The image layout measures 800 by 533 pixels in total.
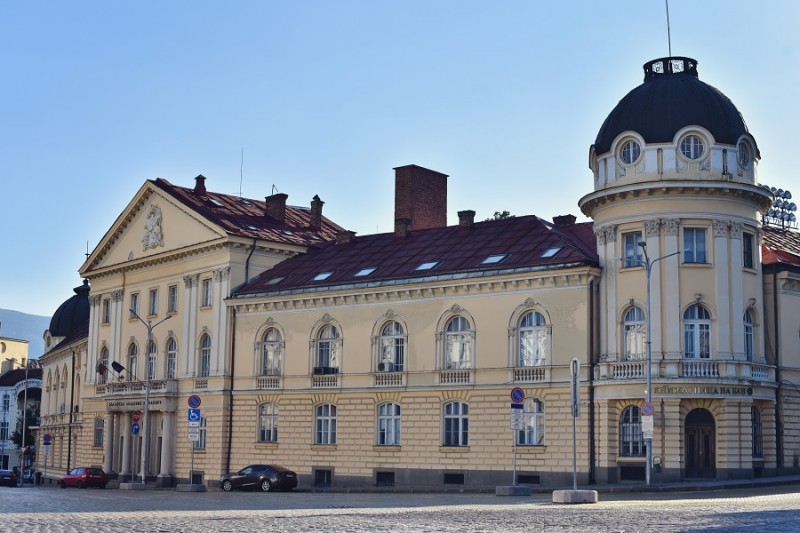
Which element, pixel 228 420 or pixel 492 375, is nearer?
pixel 492 375

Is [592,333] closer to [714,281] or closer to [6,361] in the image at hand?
[714,281]

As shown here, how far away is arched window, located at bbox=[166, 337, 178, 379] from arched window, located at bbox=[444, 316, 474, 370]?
19487mm

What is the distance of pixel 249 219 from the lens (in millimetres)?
68250

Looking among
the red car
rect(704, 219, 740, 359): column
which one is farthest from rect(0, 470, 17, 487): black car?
rect(704, 219, 740, 359): column

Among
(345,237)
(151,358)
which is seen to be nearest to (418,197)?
(345,237)

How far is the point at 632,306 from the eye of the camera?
4878cm

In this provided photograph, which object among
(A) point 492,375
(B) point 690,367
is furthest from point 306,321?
(B) point 690,367

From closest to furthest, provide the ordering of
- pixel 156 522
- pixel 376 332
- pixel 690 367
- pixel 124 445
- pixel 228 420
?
pixel 156 522 → pixel 690 367 → pixel 376 332 → pixel 228 420 → pixel 124 445

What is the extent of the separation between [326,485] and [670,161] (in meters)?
22.6

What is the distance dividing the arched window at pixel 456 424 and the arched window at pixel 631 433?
7.33 m

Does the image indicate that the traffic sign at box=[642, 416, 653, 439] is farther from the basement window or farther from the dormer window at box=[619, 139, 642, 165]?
the dormer window at box=[619, 139, 642, 165]

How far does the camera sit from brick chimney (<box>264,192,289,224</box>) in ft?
232

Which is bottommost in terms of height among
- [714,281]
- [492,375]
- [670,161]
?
[492,375]

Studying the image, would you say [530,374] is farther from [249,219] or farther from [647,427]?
[249,219]
